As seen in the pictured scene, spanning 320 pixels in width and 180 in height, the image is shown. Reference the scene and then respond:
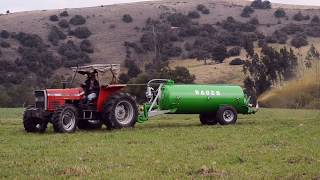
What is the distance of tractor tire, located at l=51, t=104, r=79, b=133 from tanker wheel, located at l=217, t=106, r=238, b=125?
5854 millimetres

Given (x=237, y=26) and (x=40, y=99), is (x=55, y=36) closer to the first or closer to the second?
(x=237, y=26)

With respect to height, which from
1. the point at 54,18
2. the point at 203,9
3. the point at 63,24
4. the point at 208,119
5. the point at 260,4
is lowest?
the point at 208,119

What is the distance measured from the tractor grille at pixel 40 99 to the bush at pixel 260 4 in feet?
307

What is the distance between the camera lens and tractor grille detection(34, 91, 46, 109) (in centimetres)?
2056

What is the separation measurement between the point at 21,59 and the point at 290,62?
3290cm

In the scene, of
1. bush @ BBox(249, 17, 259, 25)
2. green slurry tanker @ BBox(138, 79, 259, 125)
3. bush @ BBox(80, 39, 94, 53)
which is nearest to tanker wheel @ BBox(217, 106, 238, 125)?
green slurry tanker @ BBox(138, 79, 259, 125)

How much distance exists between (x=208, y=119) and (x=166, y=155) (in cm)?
1209

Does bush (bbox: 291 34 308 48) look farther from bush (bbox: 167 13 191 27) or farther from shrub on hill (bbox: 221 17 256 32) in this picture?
bush (bbox: 167 13 191 27)

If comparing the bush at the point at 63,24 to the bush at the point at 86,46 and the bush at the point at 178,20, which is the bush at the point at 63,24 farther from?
the bush at the point at 178,20

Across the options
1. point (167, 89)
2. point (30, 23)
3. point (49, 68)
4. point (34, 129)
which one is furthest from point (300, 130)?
point (30, 23)

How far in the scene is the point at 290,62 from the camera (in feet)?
201

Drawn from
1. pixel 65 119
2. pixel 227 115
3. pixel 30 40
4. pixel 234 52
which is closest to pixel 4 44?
pixel 30 40

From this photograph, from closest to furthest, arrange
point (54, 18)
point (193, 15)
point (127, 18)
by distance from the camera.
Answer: point (127, 18), point (54, 18), point (193, 15)

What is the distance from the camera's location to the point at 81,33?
89688 mm
